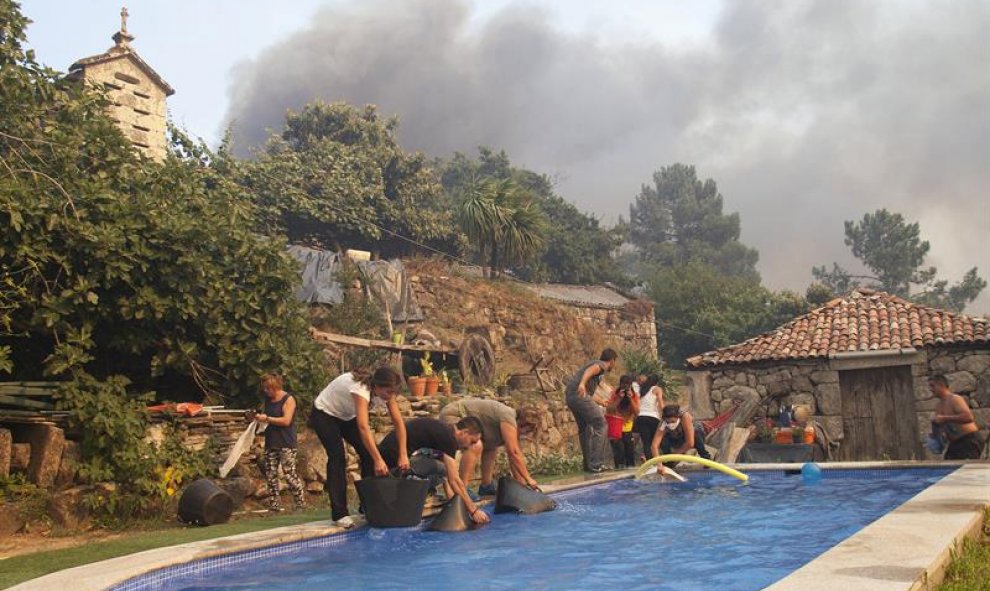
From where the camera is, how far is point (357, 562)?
6.73 metres

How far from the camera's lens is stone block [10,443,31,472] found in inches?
371

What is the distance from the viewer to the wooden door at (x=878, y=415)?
17438 millimetres

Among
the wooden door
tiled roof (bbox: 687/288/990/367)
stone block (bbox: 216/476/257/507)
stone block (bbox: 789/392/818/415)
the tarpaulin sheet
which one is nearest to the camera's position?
stone block (bbox: 216/476/257/507)

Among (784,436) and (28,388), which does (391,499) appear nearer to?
(28,388)

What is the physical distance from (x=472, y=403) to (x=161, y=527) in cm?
372

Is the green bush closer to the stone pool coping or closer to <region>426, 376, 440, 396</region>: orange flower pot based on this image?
the stone pool coping

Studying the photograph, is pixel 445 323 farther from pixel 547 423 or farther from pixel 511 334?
pixel 547 423

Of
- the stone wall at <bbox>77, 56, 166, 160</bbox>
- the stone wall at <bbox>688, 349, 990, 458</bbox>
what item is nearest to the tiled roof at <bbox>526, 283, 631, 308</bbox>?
the stone wall at <bbox>688, 349, 990, 458</bbox>

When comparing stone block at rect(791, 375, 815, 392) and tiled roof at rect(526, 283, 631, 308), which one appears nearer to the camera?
stone block at rect(791, 375, 815, 392)

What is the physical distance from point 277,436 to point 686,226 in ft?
281

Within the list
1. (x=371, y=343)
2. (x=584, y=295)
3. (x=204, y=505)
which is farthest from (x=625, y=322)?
(x=204, y=505)

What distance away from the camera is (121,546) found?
23.9 feet

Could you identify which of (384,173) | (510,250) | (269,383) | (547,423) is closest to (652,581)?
(269,383)

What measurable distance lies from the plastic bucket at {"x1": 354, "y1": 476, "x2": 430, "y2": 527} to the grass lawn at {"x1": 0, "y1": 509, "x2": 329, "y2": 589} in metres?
1.20
